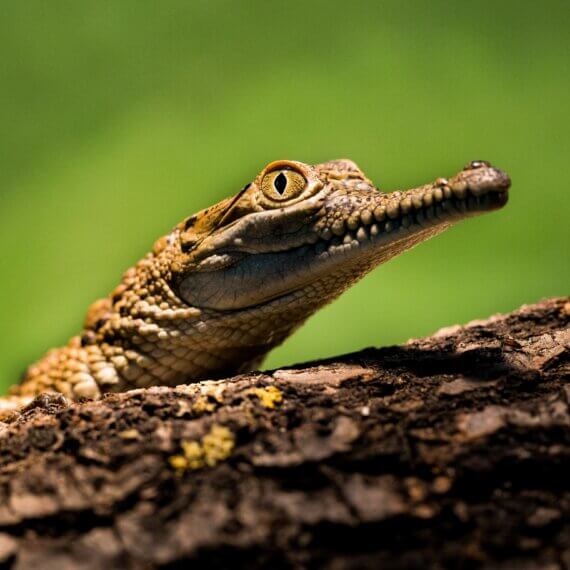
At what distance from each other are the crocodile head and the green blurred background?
2227 mm

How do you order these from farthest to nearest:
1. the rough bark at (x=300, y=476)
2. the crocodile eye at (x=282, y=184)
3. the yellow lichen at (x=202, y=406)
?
the crocodile eye at (x=282, y=184)
the yellow lichen at (x=202, y=406)
the rough bark at (x=300, y=476)

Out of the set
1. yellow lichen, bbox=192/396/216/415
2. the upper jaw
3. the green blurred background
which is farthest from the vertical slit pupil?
the green blurred background

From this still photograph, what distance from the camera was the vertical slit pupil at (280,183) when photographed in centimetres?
343

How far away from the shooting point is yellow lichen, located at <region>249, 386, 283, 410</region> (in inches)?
98.1

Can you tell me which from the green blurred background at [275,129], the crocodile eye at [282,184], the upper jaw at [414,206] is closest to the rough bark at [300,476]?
the upper jaw at [414,206]

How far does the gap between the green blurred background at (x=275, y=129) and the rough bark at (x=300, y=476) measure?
10.5 ft

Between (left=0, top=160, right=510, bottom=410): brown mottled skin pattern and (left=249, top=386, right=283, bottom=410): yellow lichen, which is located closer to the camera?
(left=249, top=386, right=283, bottom=410): yellow lichen

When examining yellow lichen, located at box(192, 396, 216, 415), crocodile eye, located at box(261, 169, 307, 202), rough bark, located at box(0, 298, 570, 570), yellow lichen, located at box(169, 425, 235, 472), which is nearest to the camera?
rough bark, located at box(0, 298, 570, 570)

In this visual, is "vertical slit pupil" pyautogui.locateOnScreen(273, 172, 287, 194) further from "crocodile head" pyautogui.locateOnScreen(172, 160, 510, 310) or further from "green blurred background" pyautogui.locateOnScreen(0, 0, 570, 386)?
"green blurred background" pyautogui.locateOnScreen(0, 0, 570, 386)

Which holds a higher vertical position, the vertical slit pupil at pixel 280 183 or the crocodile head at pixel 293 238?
the vertical slit pupil at pixel 280 183

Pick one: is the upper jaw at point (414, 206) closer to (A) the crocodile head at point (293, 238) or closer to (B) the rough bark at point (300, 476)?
(A) the crocodile head at point (293, 238)

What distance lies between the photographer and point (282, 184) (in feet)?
11.3

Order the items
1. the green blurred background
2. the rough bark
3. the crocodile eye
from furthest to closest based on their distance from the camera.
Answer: the green blurred background
the crocodile eye
the rough bark

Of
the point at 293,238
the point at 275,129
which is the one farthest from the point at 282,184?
the point at 275,129
